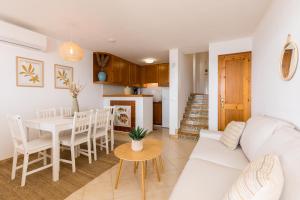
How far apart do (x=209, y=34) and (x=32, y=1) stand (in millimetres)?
2895

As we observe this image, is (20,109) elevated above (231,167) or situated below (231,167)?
above

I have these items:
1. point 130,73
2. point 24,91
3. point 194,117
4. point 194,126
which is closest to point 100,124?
point 24,91

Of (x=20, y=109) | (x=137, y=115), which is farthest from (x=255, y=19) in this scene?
(x=20, y=109)

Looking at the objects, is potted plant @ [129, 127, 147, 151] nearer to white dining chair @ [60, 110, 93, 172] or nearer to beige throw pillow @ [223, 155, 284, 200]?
white dining chair @ [60, 110, 93, 172]

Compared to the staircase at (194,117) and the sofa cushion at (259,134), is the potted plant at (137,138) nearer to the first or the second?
the sofa cushion at (259,134)

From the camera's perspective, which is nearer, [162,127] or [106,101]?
[106,101]

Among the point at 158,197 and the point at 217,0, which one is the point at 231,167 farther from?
the point at 217,0

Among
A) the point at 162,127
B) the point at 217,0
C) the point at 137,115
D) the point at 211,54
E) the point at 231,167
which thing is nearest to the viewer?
the point at 231,167

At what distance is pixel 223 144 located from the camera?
202 centimetres

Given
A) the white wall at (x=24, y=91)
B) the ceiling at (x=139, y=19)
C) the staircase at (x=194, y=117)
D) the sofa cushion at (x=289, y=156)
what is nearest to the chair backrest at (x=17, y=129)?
the white wall at (x=24, y=91)

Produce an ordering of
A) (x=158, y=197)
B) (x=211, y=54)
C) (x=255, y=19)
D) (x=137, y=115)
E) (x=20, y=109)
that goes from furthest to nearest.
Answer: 1. (x=137, y=115)
2. (x=211, y=54)
3. (x=20, y=109)
4. (x=255, y=19)
5. (x=158, y=197)

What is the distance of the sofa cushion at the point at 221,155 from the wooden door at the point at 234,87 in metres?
1.56

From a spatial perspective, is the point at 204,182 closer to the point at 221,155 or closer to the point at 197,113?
the point at 221,155

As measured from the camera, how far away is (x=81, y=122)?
229cm
